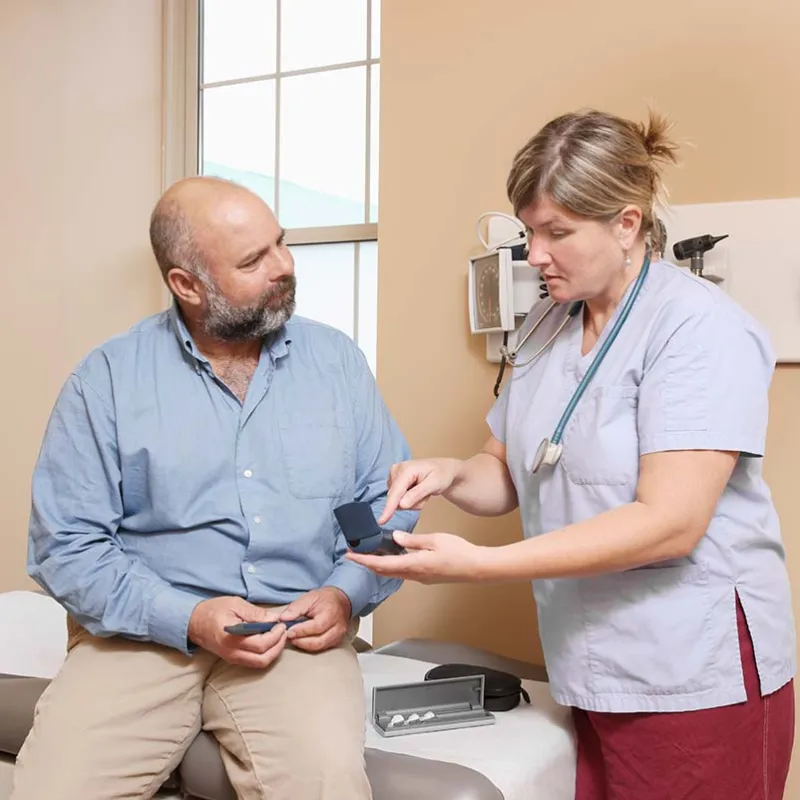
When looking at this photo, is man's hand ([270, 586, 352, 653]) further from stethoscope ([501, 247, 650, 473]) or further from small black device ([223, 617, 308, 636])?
stethoscope ([501, 247, 650, 473])

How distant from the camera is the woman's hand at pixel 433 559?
1389 millimetres

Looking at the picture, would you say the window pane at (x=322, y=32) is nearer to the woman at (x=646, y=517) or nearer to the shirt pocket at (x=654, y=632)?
the woman at (x=646, y=517)

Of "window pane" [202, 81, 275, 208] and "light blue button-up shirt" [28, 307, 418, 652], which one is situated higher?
"window pane" [202, 81, 275, 208]

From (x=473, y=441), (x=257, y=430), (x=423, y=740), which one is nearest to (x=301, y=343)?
(x=257, y=430)

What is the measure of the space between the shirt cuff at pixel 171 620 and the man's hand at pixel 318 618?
0.14 metres

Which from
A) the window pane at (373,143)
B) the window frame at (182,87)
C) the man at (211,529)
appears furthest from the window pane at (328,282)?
the man at (211,529)

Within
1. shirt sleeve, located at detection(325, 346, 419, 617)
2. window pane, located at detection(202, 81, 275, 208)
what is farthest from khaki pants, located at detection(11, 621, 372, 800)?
window pane, located at detection(202, 81, 275, 208)

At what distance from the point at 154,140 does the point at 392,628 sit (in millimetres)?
1758

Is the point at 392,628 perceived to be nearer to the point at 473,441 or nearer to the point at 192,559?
the point at 473,441

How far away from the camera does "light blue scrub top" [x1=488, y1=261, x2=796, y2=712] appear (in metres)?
1.45

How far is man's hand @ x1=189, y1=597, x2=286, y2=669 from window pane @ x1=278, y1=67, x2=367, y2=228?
1553 millimetres

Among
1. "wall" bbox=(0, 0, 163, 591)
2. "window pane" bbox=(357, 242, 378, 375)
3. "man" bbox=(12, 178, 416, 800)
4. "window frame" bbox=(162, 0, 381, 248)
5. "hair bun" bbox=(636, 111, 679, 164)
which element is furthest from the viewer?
"window frame" bbox=(162, 0, 381, 248)

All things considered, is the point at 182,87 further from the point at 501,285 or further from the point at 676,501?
the point at 676,501

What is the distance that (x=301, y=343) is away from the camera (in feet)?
6.12
